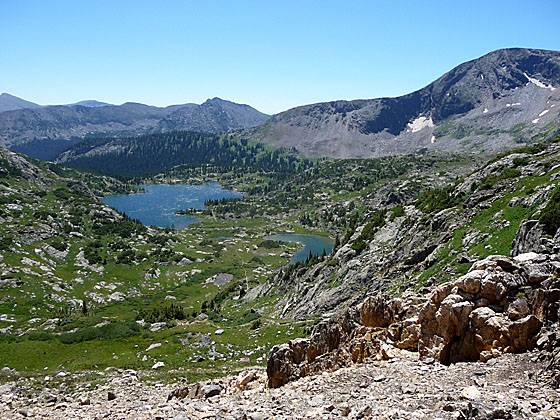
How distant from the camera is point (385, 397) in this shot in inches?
728

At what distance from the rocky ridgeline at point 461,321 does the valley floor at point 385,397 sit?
3.18 feet

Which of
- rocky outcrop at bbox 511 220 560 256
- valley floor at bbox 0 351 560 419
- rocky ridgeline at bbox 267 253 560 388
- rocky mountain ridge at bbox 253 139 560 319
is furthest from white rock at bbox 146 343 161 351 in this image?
rocky outcrop at bbox 511 220 560 256

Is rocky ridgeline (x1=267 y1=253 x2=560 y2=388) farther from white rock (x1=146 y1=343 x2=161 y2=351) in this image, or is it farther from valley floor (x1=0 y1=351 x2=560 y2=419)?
white rock (x1=146 y1=343 x2=161 y2=351)

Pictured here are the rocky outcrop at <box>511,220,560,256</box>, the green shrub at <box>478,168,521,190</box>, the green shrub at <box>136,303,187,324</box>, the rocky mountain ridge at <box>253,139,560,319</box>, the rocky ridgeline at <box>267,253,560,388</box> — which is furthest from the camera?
the green shrub at <box>136,303,187,324</box>

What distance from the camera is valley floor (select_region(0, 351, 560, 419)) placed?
15508 millimetres

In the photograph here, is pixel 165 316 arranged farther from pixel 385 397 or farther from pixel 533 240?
pixel 385 397

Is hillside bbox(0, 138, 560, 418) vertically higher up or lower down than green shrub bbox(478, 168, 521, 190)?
lower down

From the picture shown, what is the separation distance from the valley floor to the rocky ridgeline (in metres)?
0.97

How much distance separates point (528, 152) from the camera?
259 ft

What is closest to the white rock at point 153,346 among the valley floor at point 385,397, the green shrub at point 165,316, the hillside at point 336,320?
the hillside at point 336,320

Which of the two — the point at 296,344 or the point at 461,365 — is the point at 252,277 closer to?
the point at 296,344

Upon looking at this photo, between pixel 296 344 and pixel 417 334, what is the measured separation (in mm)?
9137

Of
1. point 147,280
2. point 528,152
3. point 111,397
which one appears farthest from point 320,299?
point 147,280

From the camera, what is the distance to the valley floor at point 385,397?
15508mm
